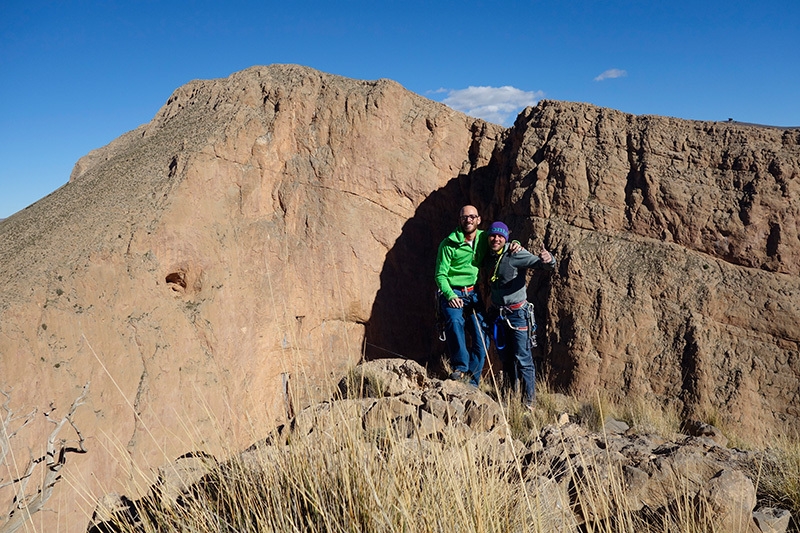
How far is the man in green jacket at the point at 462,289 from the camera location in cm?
577

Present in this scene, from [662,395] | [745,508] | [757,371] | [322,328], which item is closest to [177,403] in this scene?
[322,328]

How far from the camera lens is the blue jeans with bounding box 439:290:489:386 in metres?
5.79

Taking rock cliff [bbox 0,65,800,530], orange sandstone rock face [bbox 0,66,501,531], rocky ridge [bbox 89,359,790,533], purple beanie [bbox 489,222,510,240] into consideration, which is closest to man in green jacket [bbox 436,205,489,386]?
purple beanie [bbox 489,222,510,240]

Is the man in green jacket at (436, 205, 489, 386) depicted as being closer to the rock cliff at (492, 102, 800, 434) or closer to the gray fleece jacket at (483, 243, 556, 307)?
the gray fleece jacket at (483, 243, 556, 307)

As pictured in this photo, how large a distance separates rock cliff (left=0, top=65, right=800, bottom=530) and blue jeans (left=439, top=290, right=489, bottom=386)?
149 centimetres

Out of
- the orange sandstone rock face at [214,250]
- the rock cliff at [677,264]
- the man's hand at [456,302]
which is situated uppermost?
the orange sandstone rock face at [214,250]

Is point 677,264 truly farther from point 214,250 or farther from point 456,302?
point 214,250

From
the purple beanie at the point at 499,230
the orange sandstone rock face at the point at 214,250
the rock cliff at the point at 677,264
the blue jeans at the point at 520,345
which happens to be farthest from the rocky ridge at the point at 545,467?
the orange sandstone rock face at the point at 214,250

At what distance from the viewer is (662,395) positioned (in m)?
6.28

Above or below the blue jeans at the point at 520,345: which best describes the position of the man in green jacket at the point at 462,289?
above

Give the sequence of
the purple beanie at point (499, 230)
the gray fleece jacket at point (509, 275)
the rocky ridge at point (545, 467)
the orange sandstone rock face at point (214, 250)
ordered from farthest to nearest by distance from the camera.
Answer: the orange sandstone rock face at point (214, 250), the purple beanie at point (499, 230), the gray fleece jacket at point (509, 275), the rocky ridge at point (545, 467)

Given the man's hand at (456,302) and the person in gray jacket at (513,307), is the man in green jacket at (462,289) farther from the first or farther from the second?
the person in gray jacket at (513,307)

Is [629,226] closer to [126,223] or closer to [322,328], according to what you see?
[322,328]

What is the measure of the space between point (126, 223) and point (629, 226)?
6.90m
